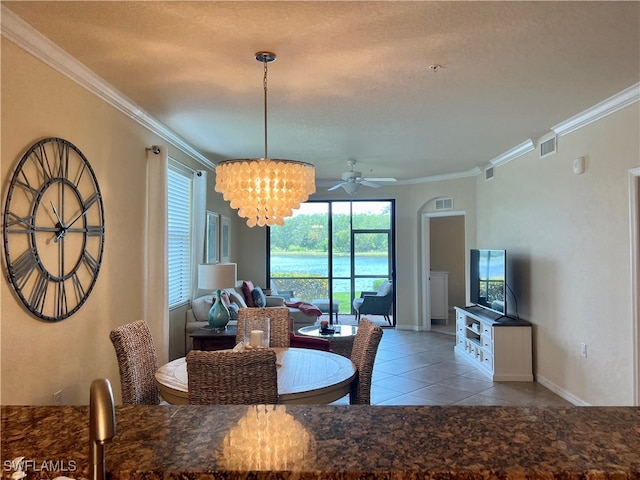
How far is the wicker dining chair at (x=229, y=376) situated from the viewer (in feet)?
6.57

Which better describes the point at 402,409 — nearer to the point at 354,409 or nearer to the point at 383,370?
the point at 354,409

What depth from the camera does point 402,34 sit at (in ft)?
8.18

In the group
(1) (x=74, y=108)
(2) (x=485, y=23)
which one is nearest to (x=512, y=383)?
(2) (x=485, y=23)

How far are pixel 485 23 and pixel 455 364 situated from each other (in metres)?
4.53

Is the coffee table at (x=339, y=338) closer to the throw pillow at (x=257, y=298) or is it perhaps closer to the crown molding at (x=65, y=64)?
the throw pillow at (x=257, y=298)

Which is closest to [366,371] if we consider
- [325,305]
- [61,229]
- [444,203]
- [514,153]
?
[61,229]

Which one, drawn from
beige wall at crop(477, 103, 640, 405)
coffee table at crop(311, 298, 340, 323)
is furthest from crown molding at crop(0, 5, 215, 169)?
coffee table at crop(311, 298, 340, 323)

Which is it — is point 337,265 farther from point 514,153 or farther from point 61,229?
point 61,229

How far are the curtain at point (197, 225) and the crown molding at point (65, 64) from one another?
1.23m

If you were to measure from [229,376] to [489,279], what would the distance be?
4592mm

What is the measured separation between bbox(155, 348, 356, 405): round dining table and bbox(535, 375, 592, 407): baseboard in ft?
8.53

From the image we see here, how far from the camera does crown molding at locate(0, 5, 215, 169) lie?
2306 mm

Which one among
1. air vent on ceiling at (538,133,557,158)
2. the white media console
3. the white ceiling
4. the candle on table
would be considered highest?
the white ceiling

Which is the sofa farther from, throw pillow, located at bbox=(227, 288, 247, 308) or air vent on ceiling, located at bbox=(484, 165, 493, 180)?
air vent on ceiling, located at bbox=(484, 165, 493, 180)
